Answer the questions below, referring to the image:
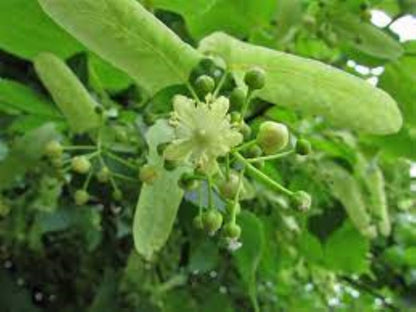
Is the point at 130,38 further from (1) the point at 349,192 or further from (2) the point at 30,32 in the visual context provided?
(1) the point at 349,192

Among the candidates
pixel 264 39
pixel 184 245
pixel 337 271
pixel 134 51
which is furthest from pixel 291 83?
pixel 337 271

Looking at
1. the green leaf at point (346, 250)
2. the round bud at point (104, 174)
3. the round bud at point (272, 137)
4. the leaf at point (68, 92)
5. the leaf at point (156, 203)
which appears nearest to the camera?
the round bud at point (272, 137)

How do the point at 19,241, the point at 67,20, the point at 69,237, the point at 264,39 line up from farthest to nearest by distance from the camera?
the point at 69,237 < the point at 19,241 < the point at 264,39 < the point at 67,20

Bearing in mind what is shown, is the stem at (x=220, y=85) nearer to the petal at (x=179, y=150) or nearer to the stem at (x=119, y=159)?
the petal at (x=179, y=150)

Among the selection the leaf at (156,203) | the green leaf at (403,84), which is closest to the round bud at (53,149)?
the leaf at (156,203)

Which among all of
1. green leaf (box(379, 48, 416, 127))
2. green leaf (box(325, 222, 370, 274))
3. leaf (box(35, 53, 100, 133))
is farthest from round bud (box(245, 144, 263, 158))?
green leaf (box(325, 222, 370, 274))

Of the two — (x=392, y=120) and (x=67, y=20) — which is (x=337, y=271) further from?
(x=67, y=20)
